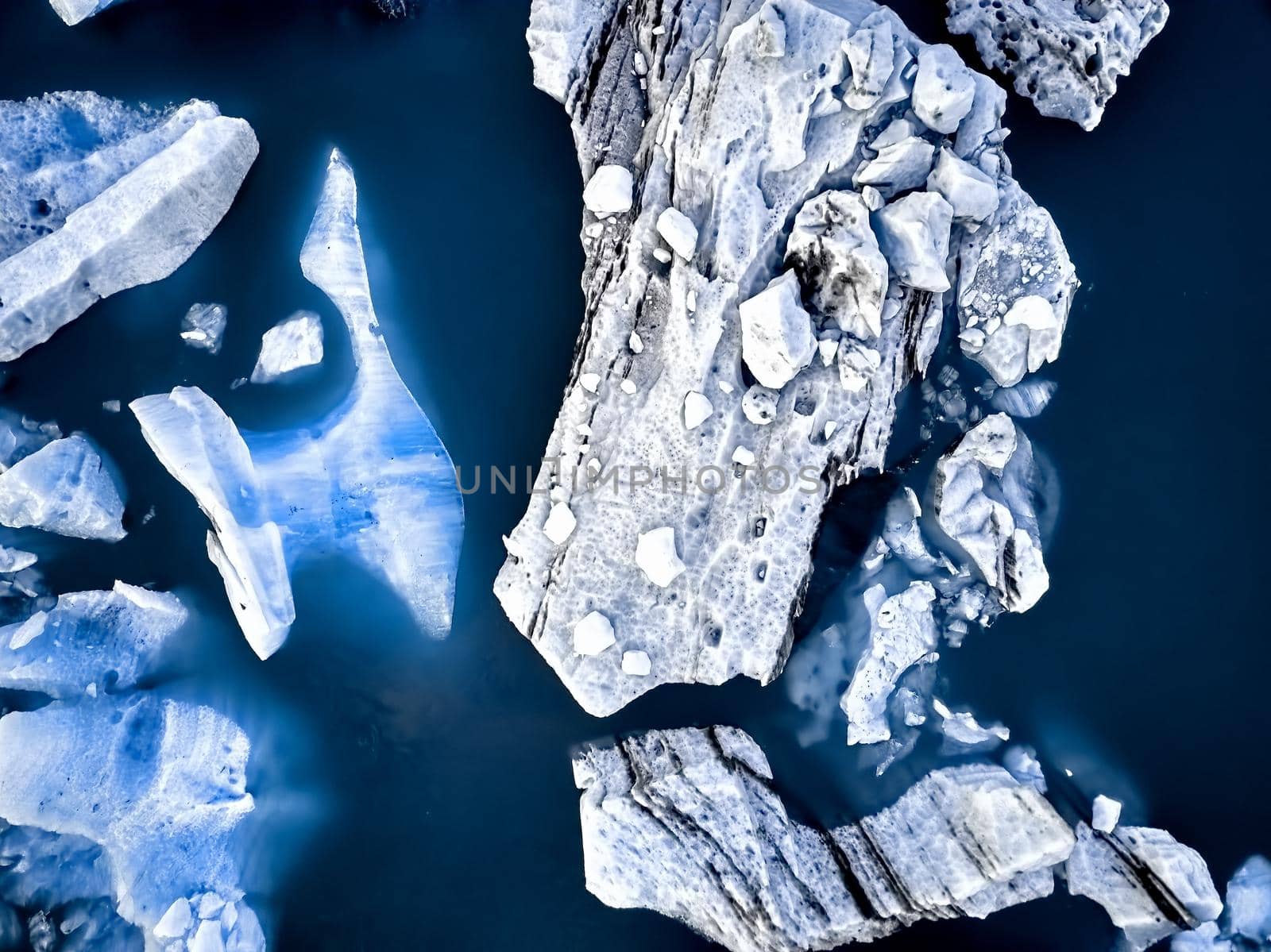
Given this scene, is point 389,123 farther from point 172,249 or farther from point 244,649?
point 244,649

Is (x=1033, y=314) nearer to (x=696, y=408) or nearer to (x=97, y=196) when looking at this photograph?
(x=696, y=408)

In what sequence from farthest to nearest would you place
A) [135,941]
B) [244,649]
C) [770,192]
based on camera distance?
[244,649], [135,941], [770,192]

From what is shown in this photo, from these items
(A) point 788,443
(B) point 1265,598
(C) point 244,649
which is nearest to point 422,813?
(C) point 244,649

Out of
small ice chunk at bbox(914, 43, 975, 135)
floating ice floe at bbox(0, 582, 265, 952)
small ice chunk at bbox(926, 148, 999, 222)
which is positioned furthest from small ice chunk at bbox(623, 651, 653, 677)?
small ice chunk at bbox(914, 43, 975, 135)

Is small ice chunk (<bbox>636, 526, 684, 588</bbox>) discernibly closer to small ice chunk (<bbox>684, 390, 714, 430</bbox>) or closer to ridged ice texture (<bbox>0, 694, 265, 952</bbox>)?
small ice chunk (<bbox>684, 390, 714, 430</bbox>)

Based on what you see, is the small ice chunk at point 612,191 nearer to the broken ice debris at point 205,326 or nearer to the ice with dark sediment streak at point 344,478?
the ice with dark sediment streak at point 344,478

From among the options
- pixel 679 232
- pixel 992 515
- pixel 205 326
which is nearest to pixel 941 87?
pixel 679 232
